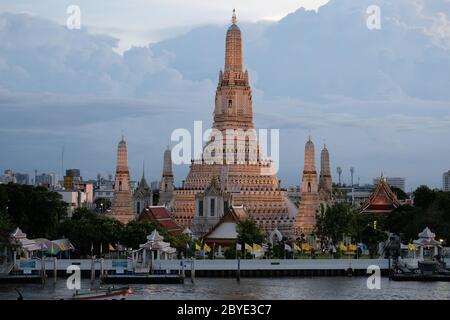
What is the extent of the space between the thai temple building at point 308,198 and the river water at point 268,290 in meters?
28.6

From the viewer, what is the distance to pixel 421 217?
8044 centimetres

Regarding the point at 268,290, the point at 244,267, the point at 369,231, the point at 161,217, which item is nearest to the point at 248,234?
the point at 244,267

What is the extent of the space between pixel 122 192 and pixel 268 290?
42.4 m

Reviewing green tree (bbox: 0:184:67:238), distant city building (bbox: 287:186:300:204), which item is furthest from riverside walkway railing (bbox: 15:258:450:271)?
distant city building (bbox: 287:186:300:204)

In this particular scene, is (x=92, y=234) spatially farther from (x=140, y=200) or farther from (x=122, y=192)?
(x=140, y=200)

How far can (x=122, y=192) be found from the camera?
9938cm

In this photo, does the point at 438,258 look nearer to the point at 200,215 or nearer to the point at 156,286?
the point at 156,286

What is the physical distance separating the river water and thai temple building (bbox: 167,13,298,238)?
106ft

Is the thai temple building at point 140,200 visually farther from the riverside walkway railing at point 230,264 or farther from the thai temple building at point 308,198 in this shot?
the riverside walkway railing at point 230,264

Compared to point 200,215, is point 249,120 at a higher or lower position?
higher

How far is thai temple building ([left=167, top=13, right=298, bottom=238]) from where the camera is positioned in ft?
326
